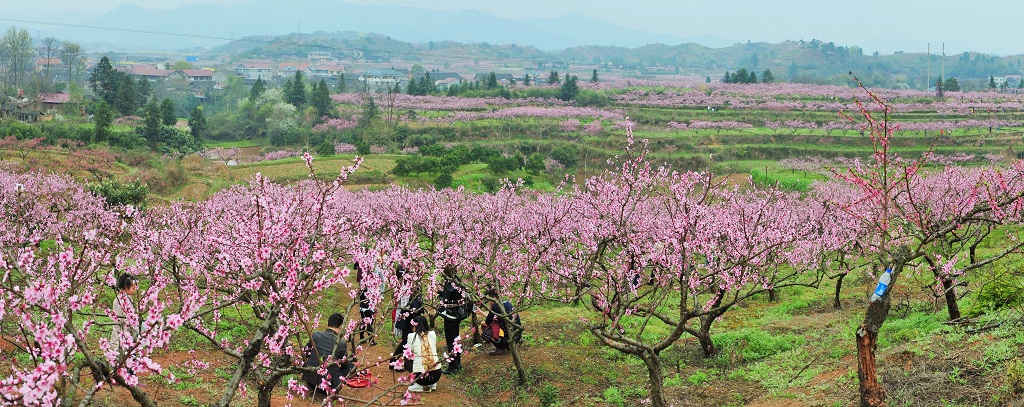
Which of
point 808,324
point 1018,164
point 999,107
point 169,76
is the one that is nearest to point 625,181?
point 808,324

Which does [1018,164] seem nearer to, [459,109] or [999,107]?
[459,109]

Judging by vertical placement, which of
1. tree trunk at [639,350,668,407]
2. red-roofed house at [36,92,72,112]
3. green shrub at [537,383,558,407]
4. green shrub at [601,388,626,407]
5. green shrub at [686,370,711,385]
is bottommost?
green shrub at [537,383,558,407]

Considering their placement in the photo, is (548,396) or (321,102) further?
(321,102)

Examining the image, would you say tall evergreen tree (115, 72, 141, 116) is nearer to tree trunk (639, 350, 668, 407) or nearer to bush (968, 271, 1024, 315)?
tree trunk (639, 350, 668, 407)

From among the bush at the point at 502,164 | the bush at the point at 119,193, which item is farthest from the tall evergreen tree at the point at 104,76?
the bush at the point at 119,193

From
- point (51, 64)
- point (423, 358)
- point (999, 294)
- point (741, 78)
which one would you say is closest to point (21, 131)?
point (423, 358)

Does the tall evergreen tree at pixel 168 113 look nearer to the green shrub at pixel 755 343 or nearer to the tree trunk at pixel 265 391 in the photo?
the green shrub at pixel 755 343

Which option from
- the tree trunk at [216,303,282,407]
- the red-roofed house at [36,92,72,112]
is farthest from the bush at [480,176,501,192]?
the tree trunk at [216,303,282,407]

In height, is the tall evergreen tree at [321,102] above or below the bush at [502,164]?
above

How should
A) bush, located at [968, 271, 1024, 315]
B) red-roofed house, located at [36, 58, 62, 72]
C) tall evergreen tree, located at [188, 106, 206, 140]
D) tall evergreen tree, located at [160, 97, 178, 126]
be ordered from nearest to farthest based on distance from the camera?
bush, located at [968, 271, 1024, 315] < tall evergreen tree, located at [160, 97, 178, 126] < tall evergreen tree, located at [188, 106, 206, 140] < red-roofed house, located at [36, 58, 62, 72]

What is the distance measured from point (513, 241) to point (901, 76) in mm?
198946

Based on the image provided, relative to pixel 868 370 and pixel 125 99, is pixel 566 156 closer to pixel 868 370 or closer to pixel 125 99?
pixel 125 99

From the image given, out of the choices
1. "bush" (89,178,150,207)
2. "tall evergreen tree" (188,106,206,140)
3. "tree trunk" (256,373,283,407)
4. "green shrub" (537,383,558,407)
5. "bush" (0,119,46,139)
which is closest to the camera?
"tree trunk" (256,373,283,407)

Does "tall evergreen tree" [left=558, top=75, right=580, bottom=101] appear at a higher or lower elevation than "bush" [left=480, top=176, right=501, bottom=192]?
higher
